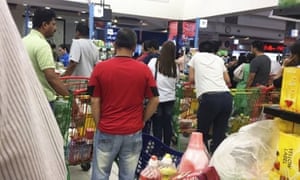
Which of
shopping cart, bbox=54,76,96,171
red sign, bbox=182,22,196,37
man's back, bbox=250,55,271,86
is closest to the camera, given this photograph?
shopping cart, bbox=54,76,96,171

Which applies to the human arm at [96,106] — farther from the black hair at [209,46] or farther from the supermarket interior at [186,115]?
the black hair at [209,46]

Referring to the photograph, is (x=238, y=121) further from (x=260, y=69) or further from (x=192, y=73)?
(x=192, y=73)

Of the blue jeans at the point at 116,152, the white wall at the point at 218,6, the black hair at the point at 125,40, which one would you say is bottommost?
the blue jeans at the point at 116,152

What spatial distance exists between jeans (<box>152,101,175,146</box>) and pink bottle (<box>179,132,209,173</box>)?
9.75 ft

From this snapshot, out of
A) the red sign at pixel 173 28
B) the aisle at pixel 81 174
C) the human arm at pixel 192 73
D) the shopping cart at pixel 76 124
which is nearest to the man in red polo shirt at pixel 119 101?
the shopping cart at pixel 76 124

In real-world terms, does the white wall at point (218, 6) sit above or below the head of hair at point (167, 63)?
above

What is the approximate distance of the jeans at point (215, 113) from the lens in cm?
403

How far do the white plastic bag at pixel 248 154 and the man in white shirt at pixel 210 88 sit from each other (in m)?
2.30

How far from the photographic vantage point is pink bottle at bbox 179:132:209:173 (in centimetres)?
154

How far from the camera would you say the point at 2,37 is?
52 centimetres

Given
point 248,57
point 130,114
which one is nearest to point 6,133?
point 130,114

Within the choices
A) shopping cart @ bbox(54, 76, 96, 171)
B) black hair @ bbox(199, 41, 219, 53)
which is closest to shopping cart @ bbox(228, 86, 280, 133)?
black hair @ bbox(199, 41, 219, 53)

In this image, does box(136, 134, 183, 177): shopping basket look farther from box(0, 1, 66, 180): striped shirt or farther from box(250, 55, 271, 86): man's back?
box(250, 55, 271, 86): man's back

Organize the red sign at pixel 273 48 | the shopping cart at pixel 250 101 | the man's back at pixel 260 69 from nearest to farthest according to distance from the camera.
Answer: the shopping cart at pixel 250 101 → the man's back at pixel 260 69 → the red sign at pixel 273 48
